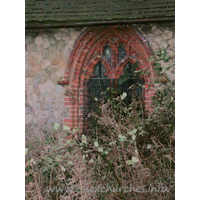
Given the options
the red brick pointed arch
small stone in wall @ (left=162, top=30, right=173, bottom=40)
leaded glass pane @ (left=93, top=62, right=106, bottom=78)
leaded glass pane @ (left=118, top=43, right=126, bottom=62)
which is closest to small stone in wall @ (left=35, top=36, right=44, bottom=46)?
the red brick pointed arch

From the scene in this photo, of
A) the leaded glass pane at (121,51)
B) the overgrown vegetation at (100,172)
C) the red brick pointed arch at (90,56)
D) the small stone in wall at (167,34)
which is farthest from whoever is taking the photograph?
the leaded glass pane at (121,51)

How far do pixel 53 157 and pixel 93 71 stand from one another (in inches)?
132

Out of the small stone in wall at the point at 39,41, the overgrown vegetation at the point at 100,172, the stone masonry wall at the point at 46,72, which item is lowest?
the overgrown vegetation at the point at 100,172

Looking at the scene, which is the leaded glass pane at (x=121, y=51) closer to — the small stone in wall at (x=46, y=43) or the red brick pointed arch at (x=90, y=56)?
the red brick pointed arch at (x=90, y=56)

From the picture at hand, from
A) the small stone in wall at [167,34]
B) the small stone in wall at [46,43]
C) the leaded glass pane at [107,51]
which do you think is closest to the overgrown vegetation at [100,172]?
the small stone in wall at [167,34]

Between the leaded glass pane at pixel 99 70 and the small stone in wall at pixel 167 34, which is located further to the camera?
the leaded glass pane at pixel 99 70

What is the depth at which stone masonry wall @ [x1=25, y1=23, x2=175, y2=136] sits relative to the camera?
18.5 feet

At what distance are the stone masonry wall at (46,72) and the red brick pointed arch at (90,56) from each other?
13 cm

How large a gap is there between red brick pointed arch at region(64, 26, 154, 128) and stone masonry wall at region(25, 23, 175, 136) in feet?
0.44

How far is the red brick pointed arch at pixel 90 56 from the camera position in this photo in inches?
219

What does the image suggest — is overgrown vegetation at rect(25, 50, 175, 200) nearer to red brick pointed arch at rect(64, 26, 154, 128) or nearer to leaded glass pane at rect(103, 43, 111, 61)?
red brick pointed arch at rect(64, 26, 154, 128)

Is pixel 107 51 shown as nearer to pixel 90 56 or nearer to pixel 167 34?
pixel 90 56

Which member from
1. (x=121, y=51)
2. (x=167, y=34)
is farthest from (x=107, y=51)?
(x=167, y=34)

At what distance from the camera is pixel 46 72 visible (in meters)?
5.71
